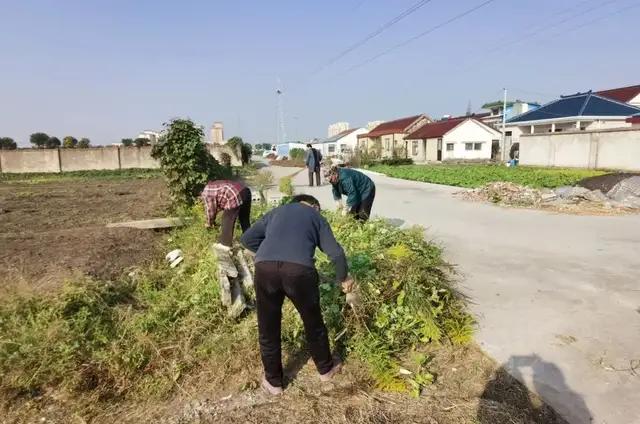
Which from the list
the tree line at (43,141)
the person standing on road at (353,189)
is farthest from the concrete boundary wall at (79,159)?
the person standing on road at (353,189)

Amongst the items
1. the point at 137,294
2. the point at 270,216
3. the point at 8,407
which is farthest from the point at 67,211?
the point at 270,216

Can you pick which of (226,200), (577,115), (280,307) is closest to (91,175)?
(226,200)

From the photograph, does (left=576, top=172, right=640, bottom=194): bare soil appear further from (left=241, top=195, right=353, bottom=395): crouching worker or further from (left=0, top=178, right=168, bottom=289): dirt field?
(left=0, top=178, right=168, bottom=289): dirt field

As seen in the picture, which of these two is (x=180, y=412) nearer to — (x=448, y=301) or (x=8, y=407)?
(x=8, y=407)

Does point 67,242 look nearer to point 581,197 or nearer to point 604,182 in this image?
point 581,197

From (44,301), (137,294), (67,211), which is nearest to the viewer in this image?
(44,301)

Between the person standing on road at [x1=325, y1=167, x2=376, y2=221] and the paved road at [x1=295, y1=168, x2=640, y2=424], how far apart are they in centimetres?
149

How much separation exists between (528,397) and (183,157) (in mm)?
8408

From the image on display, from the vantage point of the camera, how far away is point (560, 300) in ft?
14.8

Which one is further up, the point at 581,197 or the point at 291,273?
the point at 291,273

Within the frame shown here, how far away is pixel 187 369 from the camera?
133 inches

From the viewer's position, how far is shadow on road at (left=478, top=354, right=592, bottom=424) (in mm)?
2752

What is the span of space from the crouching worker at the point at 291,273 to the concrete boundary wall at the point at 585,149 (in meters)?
22.3

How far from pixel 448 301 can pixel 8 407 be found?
12.3 feet
